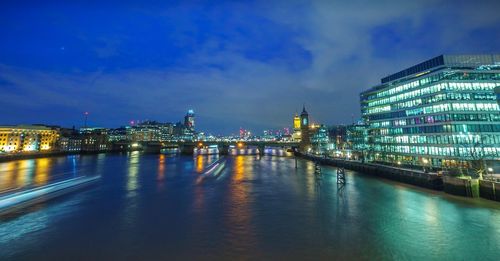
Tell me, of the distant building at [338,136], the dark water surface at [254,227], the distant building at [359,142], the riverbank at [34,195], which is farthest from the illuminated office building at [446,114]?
the riverbank at [34,195]

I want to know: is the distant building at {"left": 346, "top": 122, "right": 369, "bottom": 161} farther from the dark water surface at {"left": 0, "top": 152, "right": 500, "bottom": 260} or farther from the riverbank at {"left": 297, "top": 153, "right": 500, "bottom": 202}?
the dark water surface at {"left": 0, "top": 152, "right": 500, "bottom": 260}

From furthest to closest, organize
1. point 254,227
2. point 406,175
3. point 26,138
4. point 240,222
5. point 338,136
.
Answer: point 338,136 < point 26,138 < point 406,175 < point 240,222 < point 254,227

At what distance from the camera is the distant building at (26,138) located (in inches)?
5955

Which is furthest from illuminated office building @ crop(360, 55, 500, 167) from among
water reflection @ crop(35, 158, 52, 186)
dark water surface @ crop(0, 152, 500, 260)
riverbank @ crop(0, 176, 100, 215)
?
water reflection @ crop(35, 158, 52, 186)

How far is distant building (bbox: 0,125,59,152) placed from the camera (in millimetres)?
151250

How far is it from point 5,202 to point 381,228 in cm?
5083

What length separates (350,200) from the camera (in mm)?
38719

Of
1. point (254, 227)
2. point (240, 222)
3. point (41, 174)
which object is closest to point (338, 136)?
point (41, 174)

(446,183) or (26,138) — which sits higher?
(26,138)

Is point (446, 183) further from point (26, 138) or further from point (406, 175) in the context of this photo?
point (26, 138)

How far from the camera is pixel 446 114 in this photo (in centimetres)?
7038

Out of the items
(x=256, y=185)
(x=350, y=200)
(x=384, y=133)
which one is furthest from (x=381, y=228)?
(x=384, y=133)

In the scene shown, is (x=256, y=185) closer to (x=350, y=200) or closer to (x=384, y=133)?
(x=350, y=200)

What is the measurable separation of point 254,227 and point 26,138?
195622 mm
